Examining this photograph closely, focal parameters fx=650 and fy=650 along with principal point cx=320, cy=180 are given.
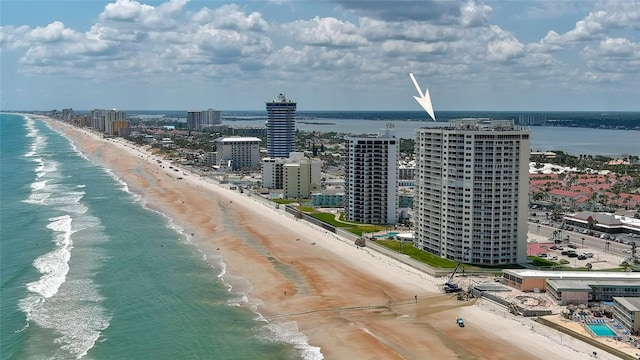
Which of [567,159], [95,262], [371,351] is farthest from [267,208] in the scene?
[567,159]

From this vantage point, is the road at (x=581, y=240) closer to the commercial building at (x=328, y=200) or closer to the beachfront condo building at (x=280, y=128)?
the commercial building at (x=328, y=200)

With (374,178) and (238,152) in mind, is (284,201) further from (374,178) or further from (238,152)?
(238,152)

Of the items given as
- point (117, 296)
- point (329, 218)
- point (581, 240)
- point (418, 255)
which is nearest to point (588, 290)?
point (418, 255)

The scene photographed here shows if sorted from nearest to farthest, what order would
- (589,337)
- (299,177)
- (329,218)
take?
(589,337) < (329,218) < (299,177)

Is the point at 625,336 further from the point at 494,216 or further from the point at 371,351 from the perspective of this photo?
the point at 494,216

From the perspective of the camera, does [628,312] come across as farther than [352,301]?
No

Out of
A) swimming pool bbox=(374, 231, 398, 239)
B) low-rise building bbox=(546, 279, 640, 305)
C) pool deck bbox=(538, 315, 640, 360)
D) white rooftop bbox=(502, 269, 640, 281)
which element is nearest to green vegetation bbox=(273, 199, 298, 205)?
swimming pool bbox=(374, 231, 398, 239)

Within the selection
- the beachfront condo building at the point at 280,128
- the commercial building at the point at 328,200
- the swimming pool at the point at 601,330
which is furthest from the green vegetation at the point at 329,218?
the beachfront condo building at the point at 280,128

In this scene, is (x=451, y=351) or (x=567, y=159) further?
(x=567, y=159)
